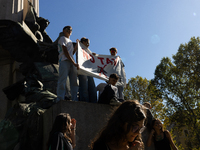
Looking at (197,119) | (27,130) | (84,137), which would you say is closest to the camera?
(84,137)

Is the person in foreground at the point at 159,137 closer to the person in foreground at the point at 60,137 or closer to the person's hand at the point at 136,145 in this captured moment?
the person in foreground at the point at 60,137

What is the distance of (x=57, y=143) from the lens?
2547mm

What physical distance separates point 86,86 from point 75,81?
705 millimetres

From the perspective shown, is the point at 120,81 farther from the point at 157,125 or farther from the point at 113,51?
the point at 157,125

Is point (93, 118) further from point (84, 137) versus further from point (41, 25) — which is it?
point (41, 25)

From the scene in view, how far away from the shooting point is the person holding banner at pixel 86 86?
5.90 metres

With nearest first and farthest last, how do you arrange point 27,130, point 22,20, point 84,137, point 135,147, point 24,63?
point 135,147
point 84,137
point 27,130
point 24,63
point 22,20

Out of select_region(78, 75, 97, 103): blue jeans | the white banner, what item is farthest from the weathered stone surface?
the white banner

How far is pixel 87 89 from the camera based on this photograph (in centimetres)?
596

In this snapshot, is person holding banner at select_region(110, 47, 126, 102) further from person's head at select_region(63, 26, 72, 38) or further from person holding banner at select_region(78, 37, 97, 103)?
person's head at select_region(63, 26, 72, 38)

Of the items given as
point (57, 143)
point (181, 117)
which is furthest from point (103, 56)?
point (181, 117)

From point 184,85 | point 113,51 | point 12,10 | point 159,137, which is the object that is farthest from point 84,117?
point 184,85

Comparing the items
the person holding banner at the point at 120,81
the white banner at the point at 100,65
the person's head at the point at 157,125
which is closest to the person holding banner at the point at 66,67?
→ the white banner at the point at 100,65

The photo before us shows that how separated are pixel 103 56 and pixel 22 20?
5307 mm
